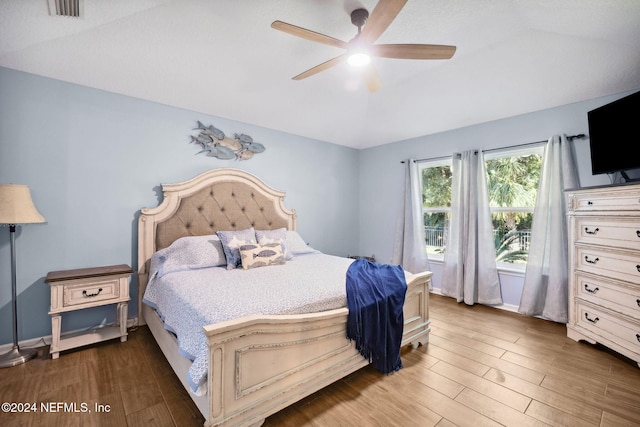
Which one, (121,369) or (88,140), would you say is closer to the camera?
(121,369)

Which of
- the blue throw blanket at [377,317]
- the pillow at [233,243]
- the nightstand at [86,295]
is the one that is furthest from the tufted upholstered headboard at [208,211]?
the blue throw blanket at [377,317]

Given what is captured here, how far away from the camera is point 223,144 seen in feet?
10.8

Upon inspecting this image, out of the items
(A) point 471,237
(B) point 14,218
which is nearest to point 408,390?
(A) point 471,237

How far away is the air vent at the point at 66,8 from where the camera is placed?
1733mm

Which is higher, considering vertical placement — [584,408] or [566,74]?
[566,74]

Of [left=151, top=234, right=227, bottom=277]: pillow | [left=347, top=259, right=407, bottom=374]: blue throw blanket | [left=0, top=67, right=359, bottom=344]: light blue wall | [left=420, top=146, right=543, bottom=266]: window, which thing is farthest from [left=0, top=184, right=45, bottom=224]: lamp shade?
[left=420, top=146, right=543, bottom=266]: window

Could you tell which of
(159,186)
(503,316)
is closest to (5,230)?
(159,186)

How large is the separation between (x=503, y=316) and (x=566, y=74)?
249cm

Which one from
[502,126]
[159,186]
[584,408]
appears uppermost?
[502,126]

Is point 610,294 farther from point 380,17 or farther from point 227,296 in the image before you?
point 227,296

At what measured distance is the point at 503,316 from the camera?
3070mm

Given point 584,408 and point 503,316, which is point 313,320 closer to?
point 584,408

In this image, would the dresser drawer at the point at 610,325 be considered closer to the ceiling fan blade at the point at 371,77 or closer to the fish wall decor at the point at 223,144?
the ceiling fan blade at the point at 371,77

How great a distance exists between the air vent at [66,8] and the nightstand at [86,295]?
1829mm
